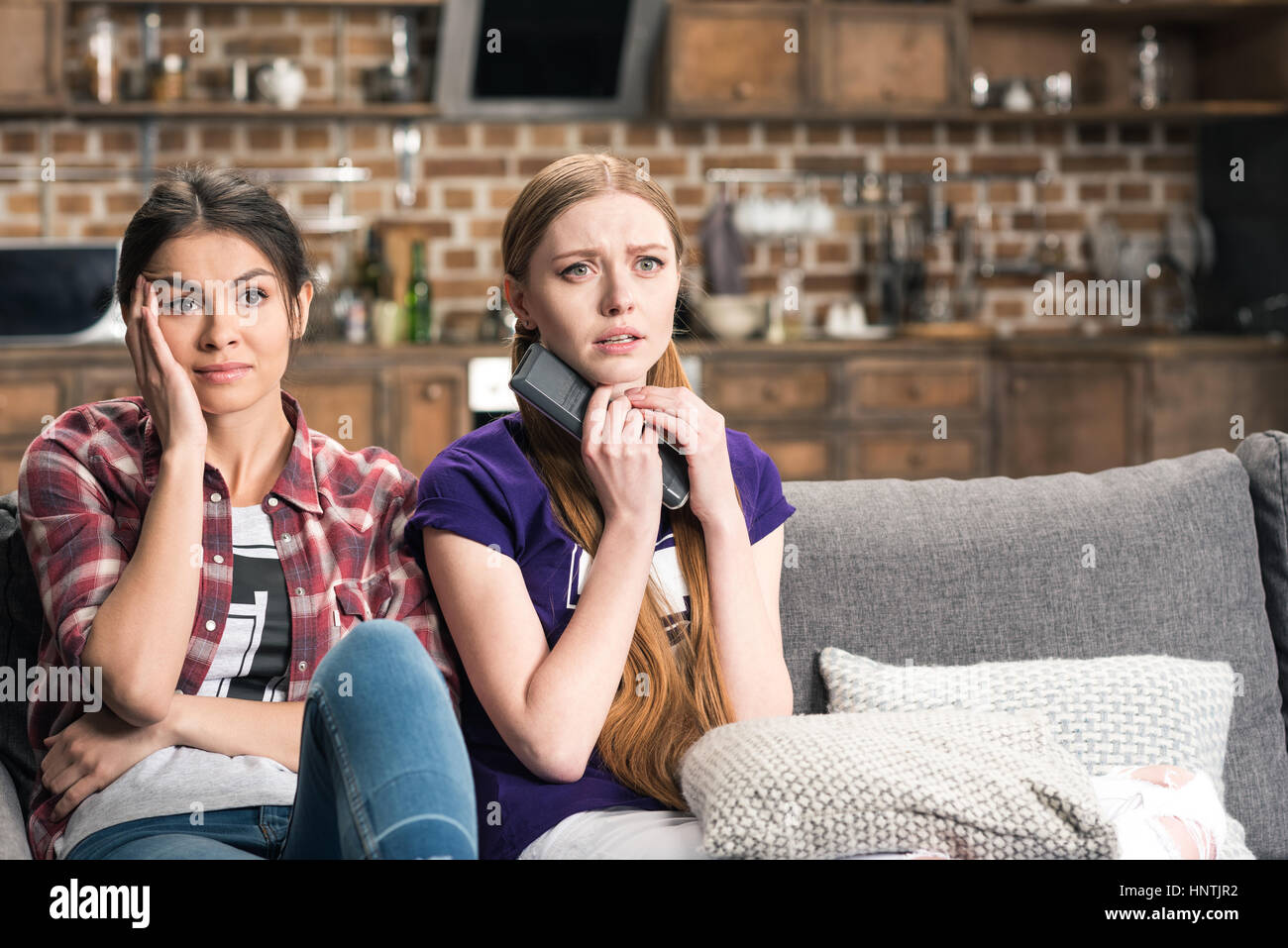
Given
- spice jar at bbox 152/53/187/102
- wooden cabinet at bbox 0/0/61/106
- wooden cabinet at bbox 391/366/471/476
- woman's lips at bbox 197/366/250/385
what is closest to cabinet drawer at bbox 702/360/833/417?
wooden cabinet at bbox 391/366/471/476

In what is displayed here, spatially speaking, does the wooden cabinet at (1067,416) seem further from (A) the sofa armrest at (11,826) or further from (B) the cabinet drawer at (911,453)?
(A) the sofa armrest at (11,826)

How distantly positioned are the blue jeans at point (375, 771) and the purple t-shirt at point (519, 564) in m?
0.19

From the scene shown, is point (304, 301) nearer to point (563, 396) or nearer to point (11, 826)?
point (563, 396)

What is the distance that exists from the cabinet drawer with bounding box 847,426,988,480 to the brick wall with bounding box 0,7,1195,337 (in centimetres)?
67

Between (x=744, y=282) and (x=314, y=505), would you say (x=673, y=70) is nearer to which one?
(x=744, y=282)

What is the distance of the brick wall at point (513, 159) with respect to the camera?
164 inches

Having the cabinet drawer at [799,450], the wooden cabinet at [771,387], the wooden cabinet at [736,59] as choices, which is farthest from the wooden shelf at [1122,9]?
the cabinet drawer at [799,450]

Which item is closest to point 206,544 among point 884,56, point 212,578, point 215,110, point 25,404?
point 212,578

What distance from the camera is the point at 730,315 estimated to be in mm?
4086

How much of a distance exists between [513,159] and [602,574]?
3.32m

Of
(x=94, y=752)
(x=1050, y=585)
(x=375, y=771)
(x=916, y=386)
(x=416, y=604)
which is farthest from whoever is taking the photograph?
(x=916, y=386)

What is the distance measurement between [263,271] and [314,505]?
0.77 feet

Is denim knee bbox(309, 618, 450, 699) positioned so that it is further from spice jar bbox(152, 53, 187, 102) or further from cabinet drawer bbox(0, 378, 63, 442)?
spice jar bbox(152, 53, 187, 102)
